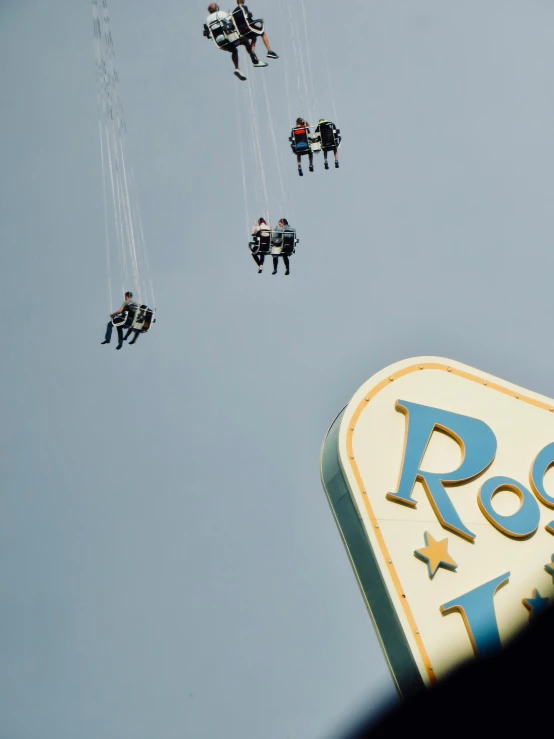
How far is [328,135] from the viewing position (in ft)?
91.3

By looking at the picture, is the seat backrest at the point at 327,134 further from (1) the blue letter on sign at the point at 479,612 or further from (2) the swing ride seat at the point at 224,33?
(1) the blue letter on sign at the point at 479,612

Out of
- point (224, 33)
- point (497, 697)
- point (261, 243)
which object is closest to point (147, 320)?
point (261, 243)

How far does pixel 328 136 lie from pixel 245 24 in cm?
404

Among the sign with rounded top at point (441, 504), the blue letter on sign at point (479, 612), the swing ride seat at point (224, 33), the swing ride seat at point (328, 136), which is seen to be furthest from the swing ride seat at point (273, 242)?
the blue letter on sign at point (479, 612)

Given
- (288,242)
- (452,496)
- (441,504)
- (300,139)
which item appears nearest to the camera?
(441,504)

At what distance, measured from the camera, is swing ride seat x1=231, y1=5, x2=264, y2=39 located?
25641 millimetres

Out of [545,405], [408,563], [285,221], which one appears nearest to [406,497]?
[408,563]

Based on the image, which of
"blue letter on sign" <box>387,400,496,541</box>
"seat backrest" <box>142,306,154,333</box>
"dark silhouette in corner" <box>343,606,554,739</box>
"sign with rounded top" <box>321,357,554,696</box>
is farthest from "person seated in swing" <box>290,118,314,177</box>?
"dark silhouette in corner" <box>343,606,554,739</box>

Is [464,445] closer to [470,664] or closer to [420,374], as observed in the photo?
[420,374]

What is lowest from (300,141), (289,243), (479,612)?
(479,612)

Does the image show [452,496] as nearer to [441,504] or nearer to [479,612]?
[441,504]

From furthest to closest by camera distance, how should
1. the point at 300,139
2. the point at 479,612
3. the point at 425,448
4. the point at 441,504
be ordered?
the point at 300,139 < the point at 425,448 < the point at 441,504 < the point at 479,612

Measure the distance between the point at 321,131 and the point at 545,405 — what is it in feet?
36.7

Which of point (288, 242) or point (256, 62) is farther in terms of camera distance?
point (288, 242)
